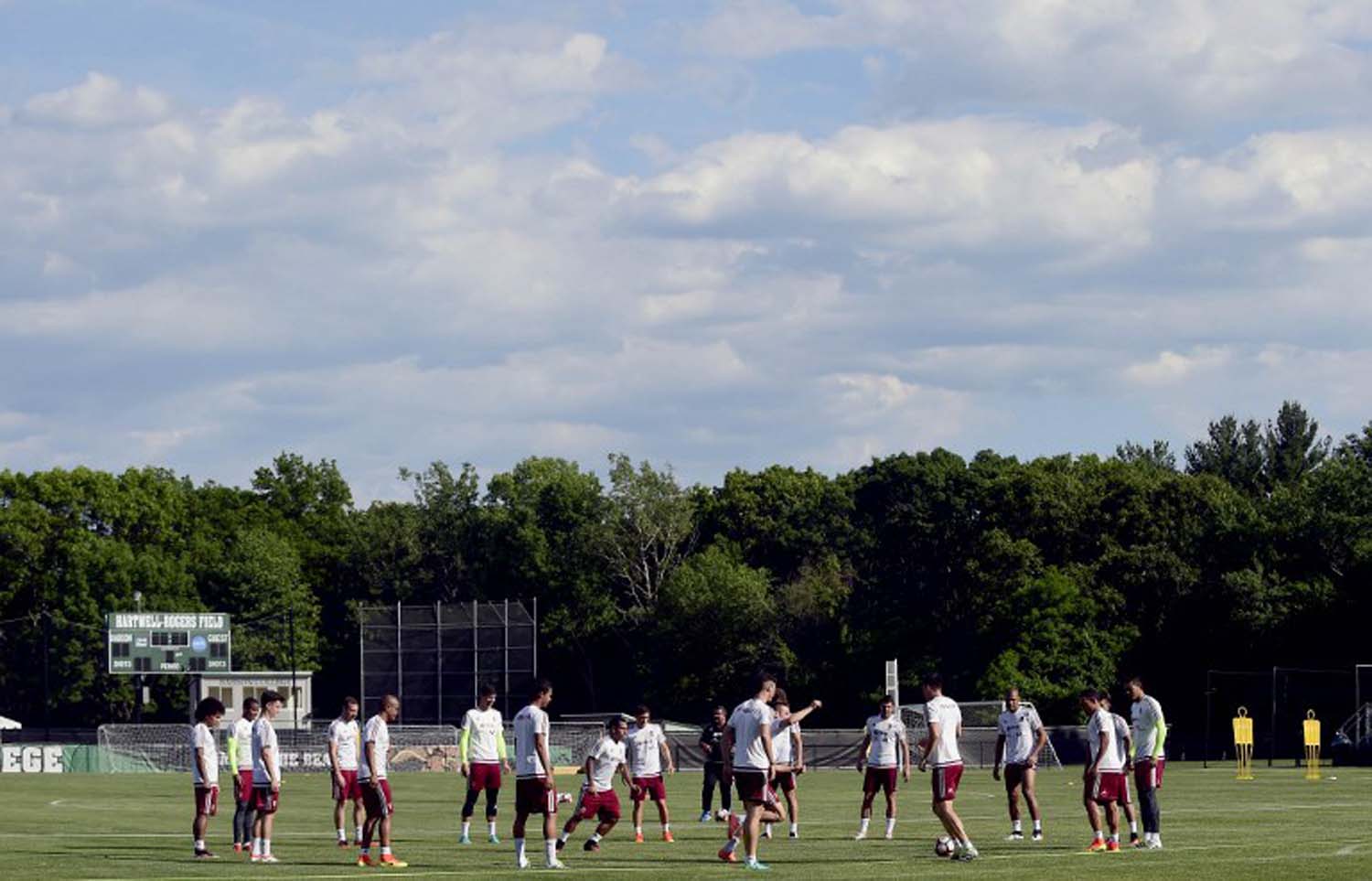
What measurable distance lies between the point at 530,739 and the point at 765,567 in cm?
8986

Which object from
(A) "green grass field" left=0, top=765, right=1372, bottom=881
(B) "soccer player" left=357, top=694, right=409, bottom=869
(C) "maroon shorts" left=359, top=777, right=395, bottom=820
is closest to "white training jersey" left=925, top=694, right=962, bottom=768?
(A) "green grass field" left=0, top=765, right=1372, bottom=881

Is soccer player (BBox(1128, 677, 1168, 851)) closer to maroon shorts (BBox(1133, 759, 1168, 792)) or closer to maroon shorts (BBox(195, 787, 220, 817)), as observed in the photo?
maroon shorts (BBox(1133, 759, 1168, 792))

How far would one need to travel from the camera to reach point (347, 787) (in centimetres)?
2780

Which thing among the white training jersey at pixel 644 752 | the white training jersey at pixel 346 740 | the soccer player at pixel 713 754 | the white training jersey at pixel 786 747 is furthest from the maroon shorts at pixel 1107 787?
the white training jersey at pixel 346 740

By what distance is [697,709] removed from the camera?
106562 millimetres

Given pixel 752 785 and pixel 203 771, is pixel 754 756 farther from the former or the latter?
pixel 203 771

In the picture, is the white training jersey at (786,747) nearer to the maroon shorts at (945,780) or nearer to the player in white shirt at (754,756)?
the maroon shorts at (945,780)

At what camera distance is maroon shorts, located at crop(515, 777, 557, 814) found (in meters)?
23.2

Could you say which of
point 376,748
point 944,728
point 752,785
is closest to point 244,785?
point 376,748

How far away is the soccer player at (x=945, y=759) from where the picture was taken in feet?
78.7

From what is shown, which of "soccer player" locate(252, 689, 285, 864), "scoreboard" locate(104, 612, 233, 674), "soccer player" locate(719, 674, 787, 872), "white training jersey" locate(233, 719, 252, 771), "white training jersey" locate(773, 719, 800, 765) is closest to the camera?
"soccer player" locate(719, 674, 787, 872)

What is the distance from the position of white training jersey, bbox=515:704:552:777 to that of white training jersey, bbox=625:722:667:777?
4.97 m

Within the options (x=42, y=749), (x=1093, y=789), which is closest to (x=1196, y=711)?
(x=42, y=749)

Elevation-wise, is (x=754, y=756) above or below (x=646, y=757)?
above
